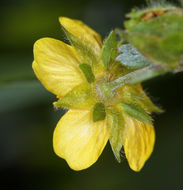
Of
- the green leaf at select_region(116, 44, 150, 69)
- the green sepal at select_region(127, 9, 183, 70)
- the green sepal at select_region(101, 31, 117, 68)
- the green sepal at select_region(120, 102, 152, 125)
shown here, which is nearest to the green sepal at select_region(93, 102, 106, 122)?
the green sepal at select_region(120, 102, 152, 125)

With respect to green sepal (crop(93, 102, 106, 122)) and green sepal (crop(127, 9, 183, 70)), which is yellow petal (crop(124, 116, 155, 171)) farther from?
green sepal (crop(127, 9, 183, 70))

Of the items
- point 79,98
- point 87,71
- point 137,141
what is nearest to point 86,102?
point 79,98

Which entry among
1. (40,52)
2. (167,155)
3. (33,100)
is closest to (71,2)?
(33,100)

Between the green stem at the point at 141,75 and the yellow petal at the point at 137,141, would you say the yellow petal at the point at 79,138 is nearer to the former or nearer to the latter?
the yellow petal at the point at 137,141

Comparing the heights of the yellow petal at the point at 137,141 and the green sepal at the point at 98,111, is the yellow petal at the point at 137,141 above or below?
below

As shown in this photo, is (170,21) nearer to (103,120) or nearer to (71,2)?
(103,120)

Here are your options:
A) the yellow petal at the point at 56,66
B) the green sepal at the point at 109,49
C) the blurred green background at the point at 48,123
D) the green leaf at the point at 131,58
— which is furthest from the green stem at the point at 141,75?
the blurred green background at the point at 48,123

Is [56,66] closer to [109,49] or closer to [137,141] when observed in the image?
[109,49]
